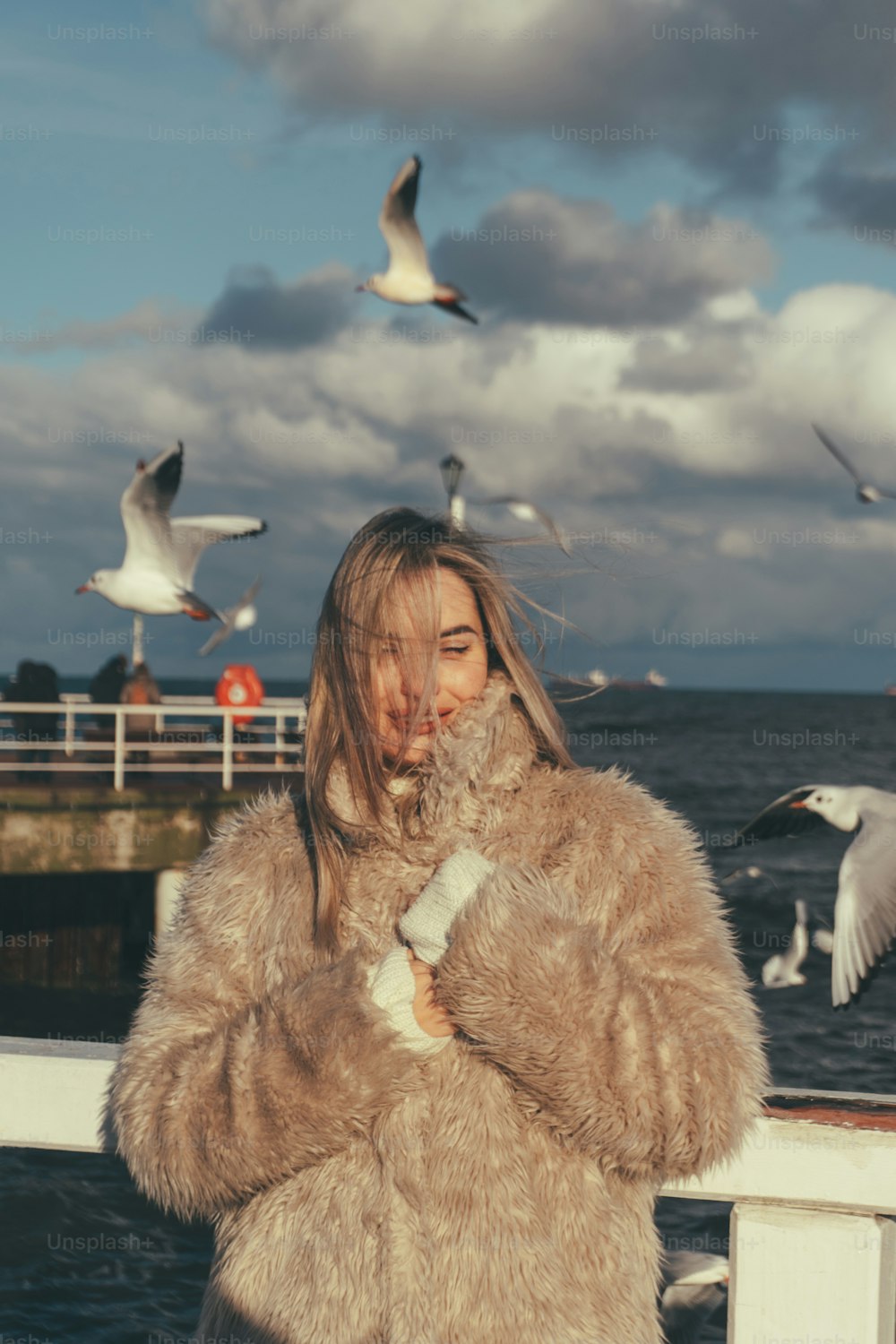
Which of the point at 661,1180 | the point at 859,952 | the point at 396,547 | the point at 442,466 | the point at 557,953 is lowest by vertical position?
the point at 859,952

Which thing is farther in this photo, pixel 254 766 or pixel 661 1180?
pixel 254 766

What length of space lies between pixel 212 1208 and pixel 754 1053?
2.53 feet

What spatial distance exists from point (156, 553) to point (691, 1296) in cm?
902

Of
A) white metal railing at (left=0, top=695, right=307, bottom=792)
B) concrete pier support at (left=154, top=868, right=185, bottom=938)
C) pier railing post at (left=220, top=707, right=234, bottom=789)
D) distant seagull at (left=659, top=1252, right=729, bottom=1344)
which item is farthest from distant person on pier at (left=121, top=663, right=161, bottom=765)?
distant seagull at (left=659, top=1252, right=729, bottom=1344)

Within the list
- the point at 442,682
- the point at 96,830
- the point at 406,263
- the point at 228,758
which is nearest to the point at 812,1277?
the point at 442,682

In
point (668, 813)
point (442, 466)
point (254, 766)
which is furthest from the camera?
point (254, 766)

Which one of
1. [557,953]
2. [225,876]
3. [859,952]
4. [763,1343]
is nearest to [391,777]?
[225,876]

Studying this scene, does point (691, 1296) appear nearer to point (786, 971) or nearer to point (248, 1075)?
point (248, 1075)

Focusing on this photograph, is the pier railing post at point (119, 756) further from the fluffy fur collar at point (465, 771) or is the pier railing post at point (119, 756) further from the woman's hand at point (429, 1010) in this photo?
the woman's hand at point (429, 1010)

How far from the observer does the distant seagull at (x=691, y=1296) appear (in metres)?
4.10

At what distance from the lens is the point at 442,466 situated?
1124 centimetres

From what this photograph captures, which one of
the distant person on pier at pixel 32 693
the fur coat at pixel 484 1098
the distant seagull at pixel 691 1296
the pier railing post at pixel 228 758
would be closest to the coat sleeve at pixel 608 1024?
the fur coat at pixel 484 1098

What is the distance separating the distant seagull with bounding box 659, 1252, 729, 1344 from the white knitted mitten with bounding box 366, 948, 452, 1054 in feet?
9.49

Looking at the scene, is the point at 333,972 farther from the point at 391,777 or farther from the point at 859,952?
the point at 859,952
